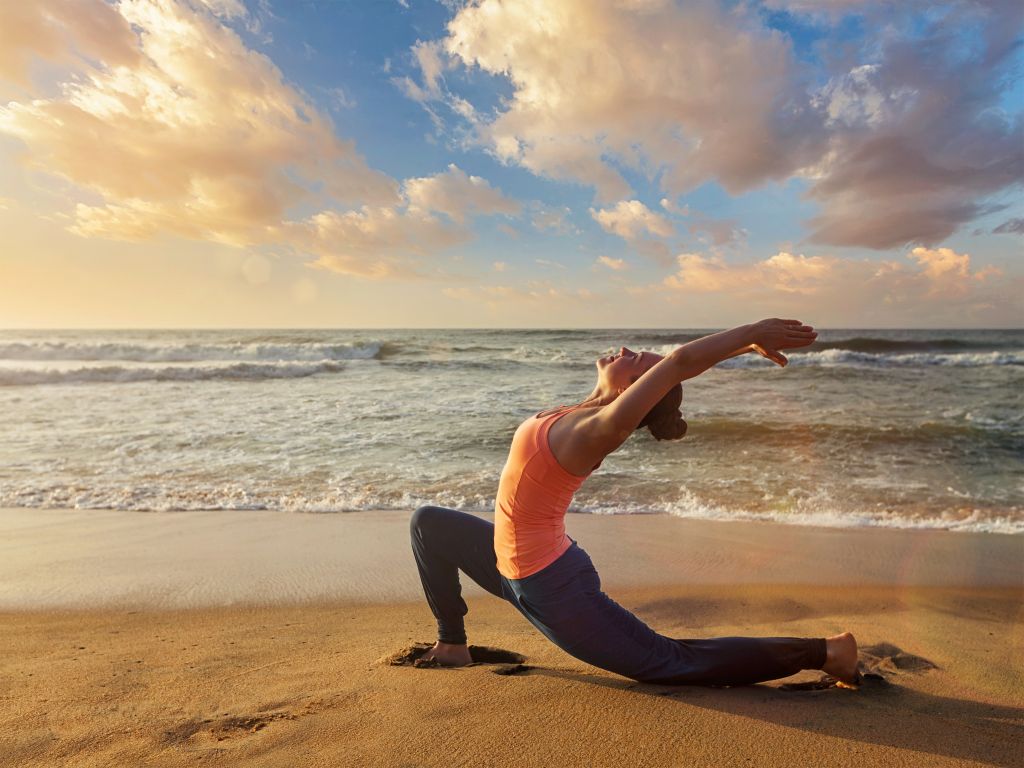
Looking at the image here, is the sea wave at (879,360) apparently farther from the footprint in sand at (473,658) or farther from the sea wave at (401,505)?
the footprint in sand at (473,658)

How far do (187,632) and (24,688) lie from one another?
95cm

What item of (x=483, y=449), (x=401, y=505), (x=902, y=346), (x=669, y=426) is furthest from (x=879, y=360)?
(x=669, y=426)

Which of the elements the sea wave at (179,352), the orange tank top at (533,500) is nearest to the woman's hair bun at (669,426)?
the orange tank top at (533,500)

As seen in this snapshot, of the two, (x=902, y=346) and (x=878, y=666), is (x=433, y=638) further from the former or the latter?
(x=902, y=346)

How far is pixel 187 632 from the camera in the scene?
11.5ft

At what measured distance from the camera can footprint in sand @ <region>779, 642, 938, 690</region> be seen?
2504 millimetres

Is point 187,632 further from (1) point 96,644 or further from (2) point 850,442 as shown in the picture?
(2) point 850,442

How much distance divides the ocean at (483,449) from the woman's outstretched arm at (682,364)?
4.45m

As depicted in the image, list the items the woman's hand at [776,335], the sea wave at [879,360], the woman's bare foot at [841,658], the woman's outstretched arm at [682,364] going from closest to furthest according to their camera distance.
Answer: the woman's outstretched arm at [682,364]
the woman's hand at [776,335]
the woman's bare foot at [841,658]
the sea wave at [879,360]

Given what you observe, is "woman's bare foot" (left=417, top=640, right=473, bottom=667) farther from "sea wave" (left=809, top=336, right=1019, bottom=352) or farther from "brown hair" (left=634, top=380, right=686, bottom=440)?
"sea wave" (left=809, top=336, right=1019, bottom=352)

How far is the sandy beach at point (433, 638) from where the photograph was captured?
207 centimetres

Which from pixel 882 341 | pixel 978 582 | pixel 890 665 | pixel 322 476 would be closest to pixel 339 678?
pixel 890 665

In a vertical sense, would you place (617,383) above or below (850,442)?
above

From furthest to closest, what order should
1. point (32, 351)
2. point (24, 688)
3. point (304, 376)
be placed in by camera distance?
point (32, 351) → point (304, 376) → point (24, 688)
